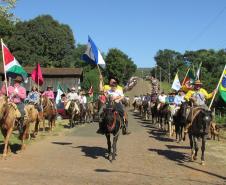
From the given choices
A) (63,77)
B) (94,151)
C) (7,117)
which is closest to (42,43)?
(63,77)

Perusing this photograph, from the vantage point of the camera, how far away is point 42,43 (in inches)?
3802

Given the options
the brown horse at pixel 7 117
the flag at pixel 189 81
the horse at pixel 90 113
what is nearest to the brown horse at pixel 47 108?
the flag at pixel 189 81

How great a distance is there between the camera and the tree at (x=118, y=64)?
428 ft

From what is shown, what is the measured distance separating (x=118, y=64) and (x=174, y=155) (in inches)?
4528

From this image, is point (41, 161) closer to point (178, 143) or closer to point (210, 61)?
point (178, 143)

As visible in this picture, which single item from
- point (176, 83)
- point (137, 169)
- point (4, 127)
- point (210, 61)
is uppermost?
point (210, 61)

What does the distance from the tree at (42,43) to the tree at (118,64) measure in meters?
27.4

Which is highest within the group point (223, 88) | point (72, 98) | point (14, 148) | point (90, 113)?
point (223, 88)

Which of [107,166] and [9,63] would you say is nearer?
[107,166]

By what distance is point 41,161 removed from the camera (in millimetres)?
13797

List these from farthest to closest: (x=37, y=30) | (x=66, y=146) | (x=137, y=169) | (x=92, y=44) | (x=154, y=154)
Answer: (x=37, y=30) < (x=92, y=44) < (x=66, y=146) < (x=154, y=154) < (x=137, y=169)

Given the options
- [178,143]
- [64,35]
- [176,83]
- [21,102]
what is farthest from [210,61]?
[21,102]

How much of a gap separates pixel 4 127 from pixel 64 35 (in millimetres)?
88916

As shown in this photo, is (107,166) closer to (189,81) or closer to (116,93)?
(116,93)
